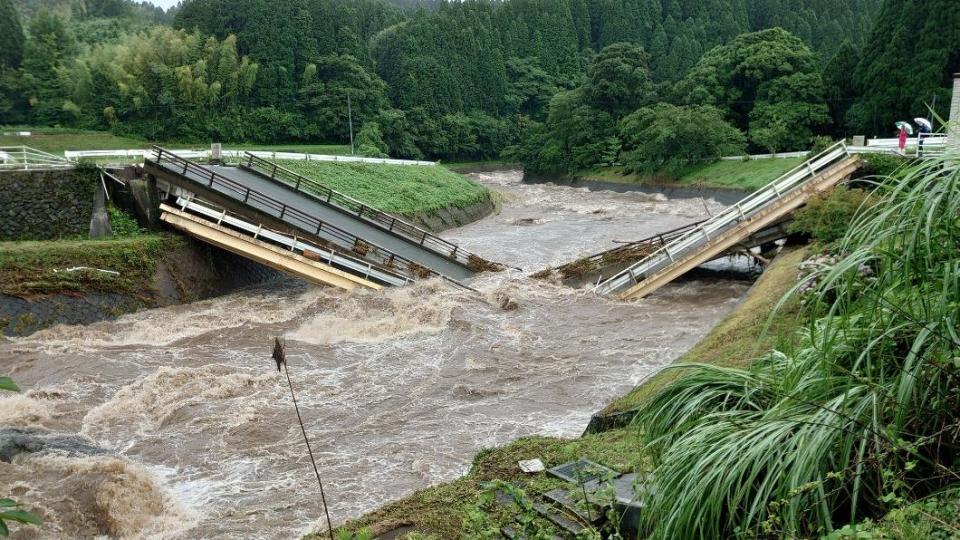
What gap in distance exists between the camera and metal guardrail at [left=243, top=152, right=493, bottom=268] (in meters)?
20.7

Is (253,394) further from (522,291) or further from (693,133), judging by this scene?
(693,133)

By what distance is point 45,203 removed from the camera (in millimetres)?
18766

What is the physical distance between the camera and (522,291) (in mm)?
18562

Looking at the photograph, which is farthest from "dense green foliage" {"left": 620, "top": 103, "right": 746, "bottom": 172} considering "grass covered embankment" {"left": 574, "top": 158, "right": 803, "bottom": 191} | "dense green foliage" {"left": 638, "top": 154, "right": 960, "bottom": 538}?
"dense green foliage" {"left": 638, "top": 154, "right": 960, "bottom": 538}

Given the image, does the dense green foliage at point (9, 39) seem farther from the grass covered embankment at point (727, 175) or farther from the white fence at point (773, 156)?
the white fence at point (773, 156)

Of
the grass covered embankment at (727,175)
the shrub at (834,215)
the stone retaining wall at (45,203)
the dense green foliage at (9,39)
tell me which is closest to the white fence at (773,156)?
the grass covered embankment at (727,175)

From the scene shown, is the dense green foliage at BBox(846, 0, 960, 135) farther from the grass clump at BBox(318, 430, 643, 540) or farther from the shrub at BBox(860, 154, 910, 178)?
the grass clump at BBox(318, 430, 643, 540)

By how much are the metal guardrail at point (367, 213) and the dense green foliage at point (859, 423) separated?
16003 millimetres

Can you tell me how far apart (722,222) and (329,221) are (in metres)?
10.6

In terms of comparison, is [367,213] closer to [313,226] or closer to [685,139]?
[313,226]

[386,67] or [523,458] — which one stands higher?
[386,67]

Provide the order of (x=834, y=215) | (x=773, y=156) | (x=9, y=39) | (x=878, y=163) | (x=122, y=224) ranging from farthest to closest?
(x=9, y=39) → (x=773, y=156) → (x=122, y=224) → (x=878, y=163) → (x=834, y=215)

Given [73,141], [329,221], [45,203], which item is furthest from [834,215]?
[73,141]

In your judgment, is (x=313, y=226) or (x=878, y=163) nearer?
(x=878, y=163)
